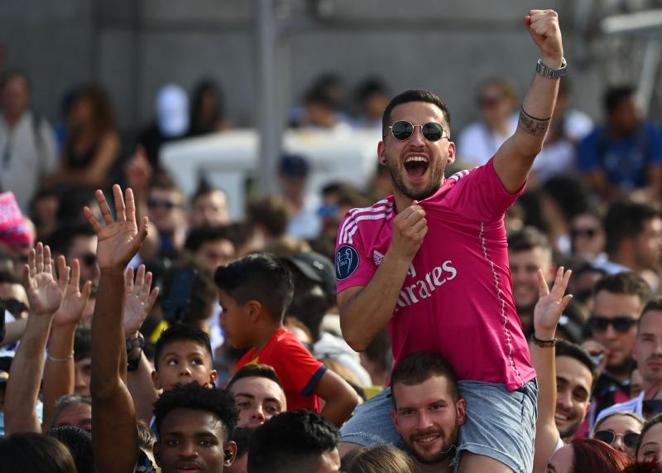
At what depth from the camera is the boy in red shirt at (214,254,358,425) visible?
7.43 m

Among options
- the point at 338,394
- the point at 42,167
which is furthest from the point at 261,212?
the point at 338,394

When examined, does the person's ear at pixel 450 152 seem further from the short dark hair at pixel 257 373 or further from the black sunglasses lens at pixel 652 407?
the black sunglasses lens at pixel 652 407

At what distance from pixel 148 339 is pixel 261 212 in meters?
4.14

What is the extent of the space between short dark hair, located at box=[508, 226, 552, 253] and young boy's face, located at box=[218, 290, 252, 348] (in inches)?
125

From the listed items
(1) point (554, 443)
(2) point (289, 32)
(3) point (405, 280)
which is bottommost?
(1) point (554, 443)

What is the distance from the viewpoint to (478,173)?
6449 mm

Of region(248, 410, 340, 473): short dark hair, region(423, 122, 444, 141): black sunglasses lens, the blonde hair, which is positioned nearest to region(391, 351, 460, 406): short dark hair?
the blonde hair

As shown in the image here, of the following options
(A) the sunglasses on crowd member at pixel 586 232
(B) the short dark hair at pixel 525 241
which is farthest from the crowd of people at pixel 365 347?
(A) the sunglasses on crowd member at pixel 586 232

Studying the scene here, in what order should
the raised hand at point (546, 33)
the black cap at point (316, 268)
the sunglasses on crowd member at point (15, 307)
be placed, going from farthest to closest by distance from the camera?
the black cap at point (316, 268), the sunglasses on crowd member at point (15, 307), the raised hand at point (546, 33)

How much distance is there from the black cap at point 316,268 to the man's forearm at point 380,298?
8.78 ft

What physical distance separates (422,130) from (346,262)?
1.99 feet

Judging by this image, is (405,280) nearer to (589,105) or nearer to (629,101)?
(629,101)

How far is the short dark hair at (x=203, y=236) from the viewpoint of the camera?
451 inches

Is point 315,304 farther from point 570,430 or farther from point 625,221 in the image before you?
point 625,221
